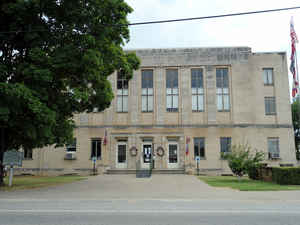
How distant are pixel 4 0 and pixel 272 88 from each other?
2636cm

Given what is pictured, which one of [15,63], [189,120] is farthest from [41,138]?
[189,120]

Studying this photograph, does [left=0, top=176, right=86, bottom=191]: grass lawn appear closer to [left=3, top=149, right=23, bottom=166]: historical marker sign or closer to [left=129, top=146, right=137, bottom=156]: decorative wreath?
[left=3, top=149, right=23, bottom=166]: historical marker sign

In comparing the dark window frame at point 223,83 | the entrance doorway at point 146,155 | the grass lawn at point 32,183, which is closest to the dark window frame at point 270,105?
the dark window frame at point 223,83

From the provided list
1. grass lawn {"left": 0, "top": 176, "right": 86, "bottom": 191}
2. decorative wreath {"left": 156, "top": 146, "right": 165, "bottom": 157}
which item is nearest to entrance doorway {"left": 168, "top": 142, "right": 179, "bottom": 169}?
decorative wreath {"left": 156, "top": 146, "right": 165, "bottom": 157}

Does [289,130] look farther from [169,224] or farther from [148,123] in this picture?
[169,224]

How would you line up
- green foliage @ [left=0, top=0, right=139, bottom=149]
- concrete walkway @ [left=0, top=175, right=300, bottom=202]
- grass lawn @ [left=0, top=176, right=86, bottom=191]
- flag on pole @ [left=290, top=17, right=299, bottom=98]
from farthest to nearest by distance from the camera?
1. flag on pole @ [left=290, top=17, right=299, bottom=98]
2. grass lawn @ [left=0, top=176, right=86, bottom=191]
3. green foliage @ [left=0, top=0, right=139, bottom=149]
4. concrete walkway @ [left=0, top=175, right=300, bottom=202]

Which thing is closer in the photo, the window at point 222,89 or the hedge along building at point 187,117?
the hedge along building at point 187,117

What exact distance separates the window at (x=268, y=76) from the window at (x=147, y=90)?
12.1m

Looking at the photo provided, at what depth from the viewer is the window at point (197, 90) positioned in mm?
32156

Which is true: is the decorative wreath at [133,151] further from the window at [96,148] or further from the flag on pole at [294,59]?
the flag on pole at [294,59]

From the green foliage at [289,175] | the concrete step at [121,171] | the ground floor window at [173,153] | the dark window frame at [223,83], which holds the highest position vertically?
the dark window frame at [223,83]

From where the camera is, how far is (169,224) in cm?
694

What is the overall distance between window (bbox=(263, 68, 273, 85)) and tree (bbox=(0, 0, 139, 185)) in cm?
2000

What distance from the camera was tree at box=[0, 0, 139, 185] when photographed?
1441 centimetres
